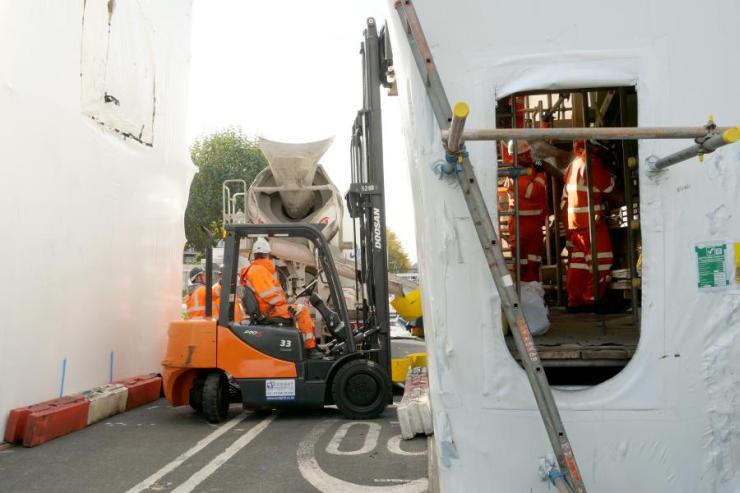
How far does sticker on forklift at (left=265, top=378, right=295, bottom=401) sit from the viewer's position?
23.8ft

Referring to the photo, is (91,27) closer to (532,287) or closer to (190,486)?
(190,486)

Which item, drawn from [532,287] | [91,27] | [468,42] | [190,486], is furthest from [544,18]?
[91,27]

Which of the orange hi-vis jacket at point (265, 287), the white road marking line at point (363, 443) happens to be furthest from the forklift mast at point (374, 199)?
the orange hi-vis jacket at point (265, 287)

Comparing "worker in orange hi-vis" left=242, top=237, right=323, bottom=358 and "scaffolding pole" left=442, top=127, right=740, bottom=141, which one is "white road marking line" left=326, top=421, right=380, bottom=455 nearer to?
"worker in orange hi-vis" left=242, top=237, right=323, bottom=358

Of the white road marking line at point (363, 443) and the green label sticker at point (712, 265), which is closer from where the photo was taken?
the green label sticker at point (712, 265)

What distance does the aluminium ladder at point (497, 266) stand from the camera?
2762mm

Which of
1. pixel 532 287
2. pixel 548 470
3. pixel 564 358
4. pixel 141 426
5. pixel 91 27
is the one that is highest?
pixel 91 27

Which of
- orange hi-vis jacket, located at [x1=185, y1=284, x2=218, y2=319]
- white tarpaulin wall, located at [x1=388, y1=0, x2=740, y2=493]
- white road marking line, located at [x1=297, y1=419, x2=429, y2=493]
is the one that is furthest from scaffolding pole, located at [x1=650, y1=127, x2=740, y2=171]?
orange hi-vis jacket, located at [x1=185, y1=284, x2=218, y2=319]

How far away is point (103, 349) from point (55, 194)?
224cm

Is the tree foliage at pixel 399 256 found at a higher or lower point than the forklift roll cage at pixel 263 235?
higher

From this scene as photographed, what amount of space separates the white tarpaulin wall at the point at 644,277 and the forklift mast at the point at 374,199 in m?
4.63

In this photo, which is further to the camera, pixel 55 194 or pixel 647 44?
pixel 55 194

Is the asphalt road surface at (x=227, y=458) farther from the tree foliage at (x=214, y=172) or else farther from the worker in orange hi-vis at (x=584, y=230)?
the tree foliage at (x=214, y=172)

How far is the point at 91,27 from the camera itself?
7844mm
